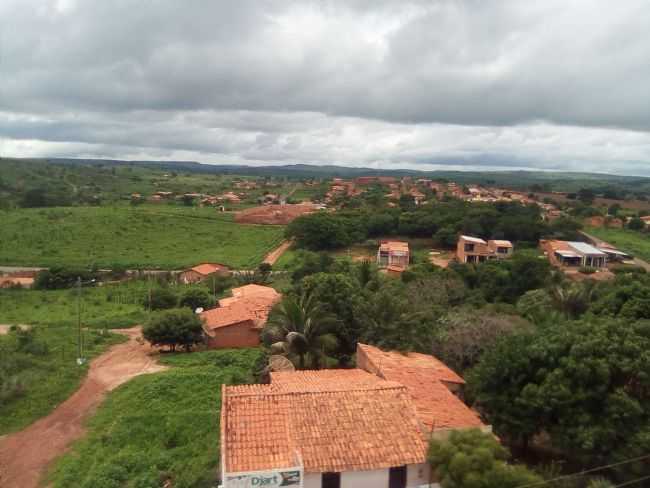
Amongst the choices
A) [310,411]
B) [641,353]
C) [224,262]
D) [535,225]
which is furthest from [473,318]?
[535,225]

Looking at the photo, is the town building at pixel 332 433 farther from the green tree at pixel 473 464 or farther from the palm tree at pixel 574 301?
the palm tree at pixel 574 301

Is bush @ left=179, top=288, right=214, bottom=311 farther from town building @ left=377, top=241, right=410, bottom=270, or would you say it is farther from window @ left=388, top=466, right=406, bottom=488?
window @ left=388, top=466, right=406, bottom=488

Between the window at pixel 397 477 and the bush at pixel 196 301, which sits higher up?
the window at pixel 397 477

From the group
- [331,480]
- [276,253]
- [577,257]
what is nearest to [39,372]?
[331,480]

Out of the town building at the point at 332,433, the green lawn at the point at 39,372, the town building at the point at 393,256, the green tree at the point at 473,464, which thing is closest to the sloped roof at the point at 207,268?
the town building at the point at 393,256

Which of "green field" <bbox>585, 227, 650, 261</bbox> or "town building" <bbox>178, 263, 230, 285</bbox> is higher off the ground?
"green field" <bbox>585, 227, 650, 261</bbox>

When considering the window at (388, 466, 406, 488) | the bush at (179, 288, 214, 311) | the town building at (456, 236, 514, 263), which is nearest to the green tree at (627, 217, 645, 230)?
the town building at (456, 236, 514, 263)

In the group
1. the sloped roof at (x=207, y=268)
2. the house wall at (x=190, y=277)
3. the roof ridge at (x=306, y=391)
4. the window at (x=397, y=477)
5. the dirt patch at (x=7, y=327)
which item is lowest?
the house wall at (x=190, y=277)
